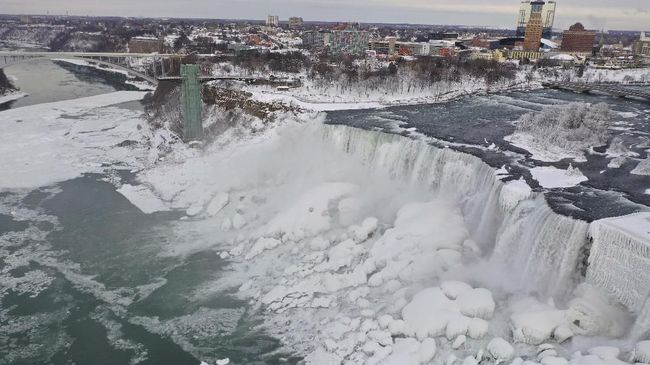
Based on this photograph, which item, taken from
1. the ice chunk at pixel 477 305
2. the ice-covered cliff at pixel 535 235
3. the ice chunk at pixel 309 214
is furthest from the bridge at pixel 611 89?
the ice chunk at pixel 477 305

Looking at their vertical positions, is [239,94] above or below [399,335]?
above

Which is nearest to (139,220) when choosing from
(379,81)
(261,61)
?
(379,81)

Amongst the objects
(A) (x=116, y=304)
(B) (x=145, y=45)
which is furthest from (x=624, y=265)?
(B) (x=145, y=45)

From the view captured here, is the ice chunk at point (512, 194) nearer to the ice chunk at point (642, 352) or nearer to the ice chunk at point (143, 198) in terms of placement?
the ice chunk at point (642, 352)

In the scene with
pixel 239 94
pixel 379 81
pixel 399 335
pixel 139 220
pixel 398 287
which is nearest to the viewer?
pixel 399 335

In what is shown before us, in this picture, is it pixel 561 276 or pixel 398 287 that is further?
pixel 398 287

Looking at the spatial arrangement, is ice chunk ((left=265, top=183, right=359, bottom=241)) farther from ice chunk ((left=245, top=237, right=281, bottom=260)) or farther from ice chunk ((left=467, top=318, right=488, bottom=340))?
ice chunk ((left=467, top=318, right=488, bottom=340))

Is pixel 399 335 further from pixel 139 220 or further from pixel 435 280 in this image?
pixel 139 220
